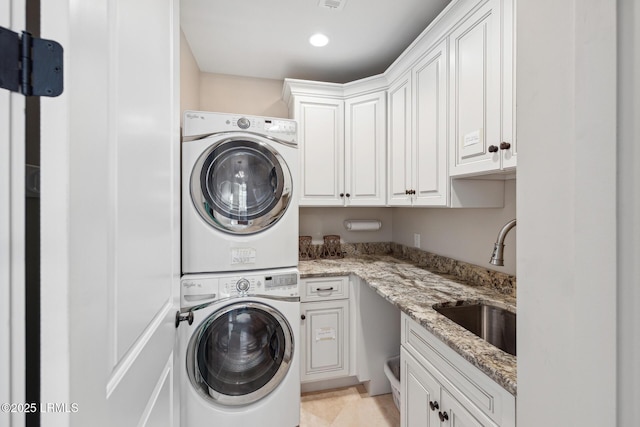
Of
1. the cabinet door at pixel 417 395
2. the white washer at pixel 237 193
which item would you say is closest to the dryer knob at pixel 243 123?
the white washer at pixel 237 193

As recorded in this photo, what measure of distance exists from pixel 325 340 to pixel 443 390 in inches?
42.0

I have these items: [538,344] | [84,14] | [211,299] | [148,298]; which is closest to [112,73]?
[84,14]

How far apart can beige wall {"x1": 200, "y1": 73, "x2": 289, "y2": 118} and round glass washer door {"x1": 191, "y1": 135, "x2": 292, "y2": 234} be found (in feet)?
3.51

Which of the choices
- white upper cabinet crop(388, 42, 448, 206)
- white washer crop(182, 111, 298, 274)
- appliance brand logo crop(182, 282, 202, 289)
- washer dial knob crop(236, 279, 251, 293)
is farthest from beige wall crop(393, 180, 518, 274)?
appliance brand logo crop(182, 282, 202, 289)

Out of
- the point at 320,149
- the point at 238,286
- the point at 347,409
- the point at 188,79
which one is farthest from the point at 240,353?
the point at 188,79

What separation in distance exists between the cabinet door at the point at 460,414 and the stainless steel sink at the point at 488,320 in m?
0.39

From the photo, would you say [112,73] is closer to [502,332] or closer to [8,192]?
[8,192]

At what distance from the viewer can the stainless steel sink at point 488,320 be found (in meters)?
1.32

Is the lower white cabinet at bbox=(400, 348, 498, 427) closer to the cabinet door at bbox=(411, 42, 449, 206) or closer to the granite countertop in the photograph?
the granite countertop

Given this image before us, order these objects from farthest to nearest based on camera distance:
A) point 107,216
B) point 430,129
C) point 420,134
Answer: point 420,134 → point 430,129 → point 107,216

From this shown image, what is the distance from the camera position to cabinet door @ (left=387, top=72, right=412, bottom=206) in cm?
194

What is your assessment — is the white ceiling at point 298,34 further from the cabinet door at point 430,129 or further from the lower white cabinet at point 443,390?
the lower white cabinet at point 443,390

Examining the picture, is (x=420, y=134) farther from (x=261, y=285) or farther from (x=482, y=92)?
(x=261, y=285)

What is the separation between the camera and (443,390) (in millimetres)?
1079
